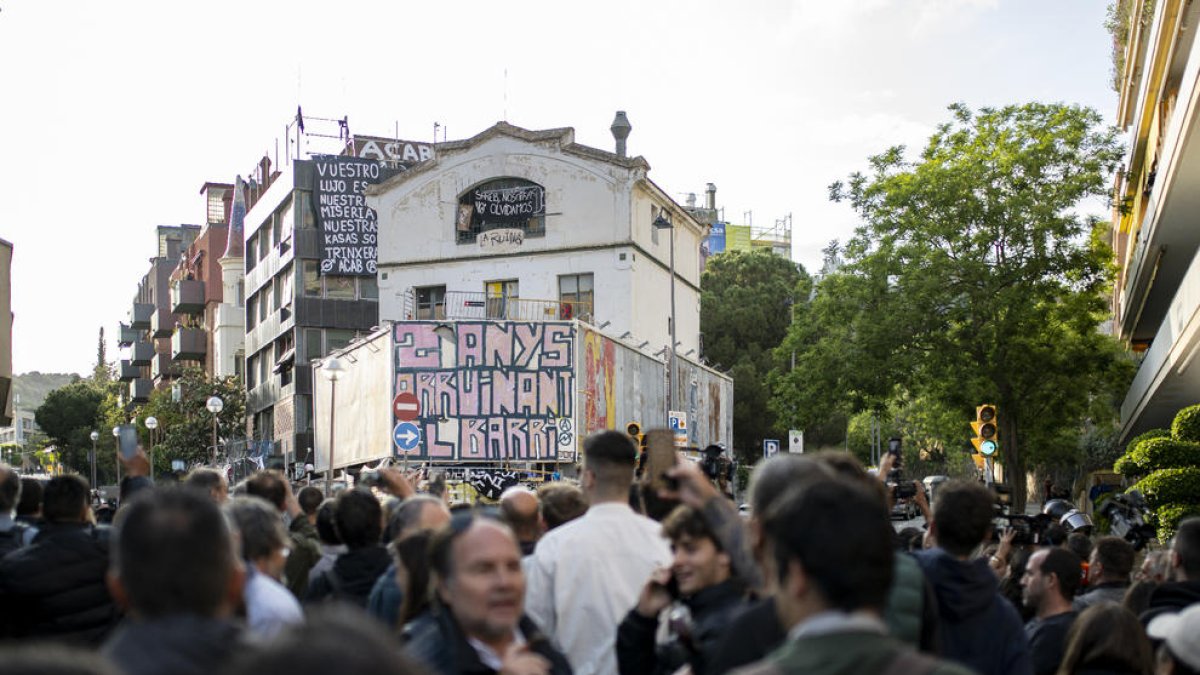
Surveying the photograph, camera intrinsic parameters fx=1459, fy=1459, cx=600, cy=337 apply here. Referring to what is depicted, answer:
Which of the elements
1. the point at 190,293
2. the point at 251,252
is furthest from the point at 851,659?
the point at 190,293

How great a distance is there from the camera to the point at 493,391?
41656 millimetres

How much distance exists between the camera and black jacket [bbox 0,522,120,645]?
257 inches

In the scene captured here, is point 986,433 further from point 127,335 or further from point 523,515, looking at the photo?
point 127,335

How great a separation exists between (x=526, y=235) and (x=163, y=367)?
53.4 m

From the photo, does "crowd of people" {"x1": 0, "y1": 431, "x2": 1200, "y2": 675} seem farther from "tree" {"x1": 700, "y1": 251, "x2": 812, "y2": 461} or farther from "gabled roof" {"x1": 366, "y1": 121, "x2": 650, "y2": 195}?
"tree" {"x1": 700, "y1": 251, "x2": 812, "y2": 461}

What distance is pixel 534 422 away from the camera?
41.6m

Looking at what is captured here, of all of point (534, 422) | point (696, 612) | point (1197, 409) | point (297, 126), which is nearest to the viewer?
point (696, 612)

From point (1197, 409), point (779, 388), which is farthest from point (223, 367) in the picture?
point (1197, 409)

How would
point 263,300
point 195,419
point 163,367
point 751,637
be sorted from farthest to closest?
1. point 163,367
2. point 195,419
3. point 263,300
4. point 751,637

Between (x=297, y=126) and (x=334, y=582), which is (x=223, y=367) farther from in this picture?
(x=334, y=582)

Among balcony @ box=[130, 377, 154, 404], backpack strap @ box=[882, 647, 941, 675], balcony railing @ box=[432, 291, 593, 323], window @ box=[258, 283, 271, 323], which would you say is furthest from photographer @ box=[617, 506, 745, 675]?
balcony @ box=[130, 377, 154, 404]

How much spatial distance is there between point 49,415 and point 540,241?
2524 inches

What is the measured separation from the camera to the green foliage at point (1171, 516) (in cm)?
1827

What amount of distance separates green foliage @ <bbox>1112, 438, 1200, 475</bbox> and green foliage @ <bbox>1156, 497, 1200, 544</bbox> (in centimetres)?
84
